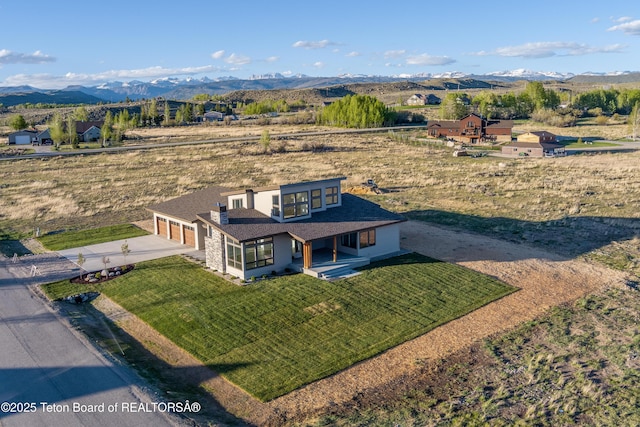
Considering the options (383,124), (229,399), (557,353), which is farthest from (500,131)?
(229,399)

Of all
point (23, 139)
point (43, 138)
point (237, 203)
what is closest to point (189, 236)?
point (237, 203)

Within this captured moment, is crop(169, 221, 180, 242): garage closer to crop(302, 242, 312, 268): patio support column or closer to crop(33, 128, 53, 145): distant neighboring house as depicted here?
crop(302, 242, 312, 268): patio support column

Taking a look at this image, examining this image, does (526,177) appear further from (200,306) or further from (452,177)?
(200,306)

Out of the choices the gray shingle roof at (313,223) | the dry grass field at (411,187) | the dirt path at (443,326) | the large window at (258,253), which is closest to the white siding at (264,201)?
the gray shingle roof at (313,223)

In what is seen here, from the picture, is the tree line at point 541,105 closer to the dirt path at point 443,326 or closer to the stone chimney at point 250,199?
the dirt path at point 443,326

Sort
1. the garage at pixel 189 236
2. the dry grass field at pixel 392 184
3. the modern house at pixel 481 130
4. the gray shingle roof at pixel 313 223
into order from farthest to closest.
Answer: the modern house at pixel 481 130, the dry grass field at pixel 392 184, the garage at pixel 189 236, the gray shingle roof at pixel 313 223

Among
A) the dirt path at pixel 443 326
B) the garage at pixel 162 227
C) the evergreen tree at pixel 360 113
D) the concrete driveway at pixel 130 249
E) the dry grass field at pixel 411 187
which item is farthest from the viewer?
the evergreen tree at pixel 360 113

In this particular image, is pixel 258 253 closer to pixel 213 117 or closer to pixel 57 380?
pixel 57 380

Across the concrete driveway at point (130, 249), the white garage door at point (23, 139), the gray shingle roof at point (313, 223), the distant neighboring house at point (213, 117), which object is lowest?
the concrete driveway at point (130, 249)

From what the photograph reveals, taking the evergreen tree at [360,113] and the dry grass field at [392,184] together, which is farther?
the evergreen tree at [360,113]
